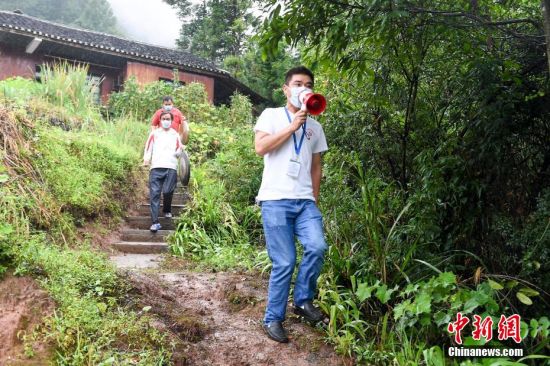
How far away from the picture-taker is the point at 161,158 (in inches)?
279

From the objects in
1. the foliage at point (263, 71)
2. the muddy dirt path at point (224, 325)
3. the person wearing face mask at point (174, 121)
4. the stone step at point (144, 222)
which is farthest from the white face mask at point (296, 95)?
the foliage at point (263, 71)

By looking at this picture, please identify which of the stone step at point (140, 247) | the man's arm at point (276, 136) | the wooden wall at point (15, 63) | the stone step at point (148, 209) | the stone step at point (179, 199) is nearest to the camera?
the man's arm at point (276, 136)

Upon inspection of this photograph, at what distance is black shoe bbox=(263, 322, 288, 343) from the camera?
3.20 meters

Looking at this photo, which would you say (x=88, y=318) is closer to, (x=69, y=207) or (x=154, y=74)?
(x=69, y=207)

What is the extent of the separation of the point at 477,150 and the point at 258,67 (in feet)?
62.8

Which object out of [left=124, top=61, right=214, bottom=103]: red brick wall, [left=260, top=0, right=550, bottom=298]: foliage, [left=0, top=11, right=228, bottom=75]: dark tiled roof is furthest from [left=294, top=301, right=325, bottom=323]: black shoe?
[left=124, top=61, right=214, bottom=103]: red brick wall

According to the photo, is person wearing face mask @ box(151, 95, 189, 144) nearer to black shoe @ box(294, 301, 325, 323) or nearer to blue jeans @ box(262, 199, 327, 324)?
blue jeans @ box(262, 199, 327, 324)

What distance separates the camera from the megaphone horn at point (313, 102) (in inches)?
123

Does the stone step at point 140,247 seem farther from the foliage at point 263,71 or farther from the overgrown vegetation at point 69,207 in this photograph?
the foliage at point 263,71

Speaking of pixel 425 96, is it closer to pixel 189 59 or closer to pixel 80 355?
pixel 80 355

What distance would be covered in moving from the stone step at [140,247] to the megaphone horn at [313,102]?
14.1ft

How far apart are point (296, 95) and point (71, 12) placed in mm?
56149

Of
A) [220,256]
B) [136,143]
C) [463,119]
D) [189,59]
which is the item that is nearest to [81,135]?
[136,143]

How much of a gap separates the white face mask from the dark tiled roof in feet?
47.8
